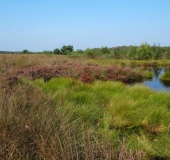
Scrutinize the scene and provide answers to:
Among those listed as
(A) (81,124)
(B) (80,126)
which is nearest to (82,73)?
(A) (81,124)

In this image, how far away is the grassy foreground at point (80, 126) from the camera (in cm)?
193

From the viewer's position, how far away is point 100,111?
169 inches

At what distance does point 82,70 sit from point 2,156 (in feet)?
30.5

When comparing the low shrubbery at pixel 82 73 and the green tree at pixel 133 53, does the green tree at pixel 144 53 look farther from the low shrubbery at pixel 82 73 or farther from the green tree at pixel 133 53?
the low shrubbery at pixel 82 73

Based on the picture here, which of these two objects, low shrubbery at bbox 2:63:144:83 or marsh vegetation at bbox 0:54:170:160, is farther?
low shrubbery at bbox 2:63:144:83

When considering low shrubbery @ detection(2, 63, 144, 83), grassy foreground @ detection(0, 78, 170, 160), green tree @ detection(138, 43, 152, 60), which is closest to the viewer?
grassy foreground @ detection(0, 78, 170, 160)

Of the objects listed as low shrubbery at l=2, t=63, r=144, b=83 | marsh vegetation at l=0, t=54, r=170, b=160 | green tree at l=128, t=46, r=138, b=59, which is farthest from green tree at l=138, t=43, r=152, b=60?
marsh vegetation at l=0, t=54, r=170, b=160

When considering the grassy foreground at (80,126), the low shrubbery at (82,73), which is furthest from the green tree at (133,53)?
the grassy foreground at (80,126)

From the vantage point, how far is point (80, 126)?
282cm

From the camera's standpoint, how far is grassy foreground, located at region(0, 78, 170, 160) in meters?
1.93

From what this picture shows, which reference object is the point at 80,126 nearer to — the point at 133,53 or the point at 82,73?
the point at 82,73

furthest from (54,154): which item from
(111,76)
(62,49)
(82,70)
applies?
(62,49)

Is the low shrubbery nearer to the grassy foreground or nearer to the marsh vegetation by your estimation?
the marsh vegetation

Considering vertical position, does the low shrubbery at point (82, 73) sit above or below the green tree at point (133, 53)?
below
